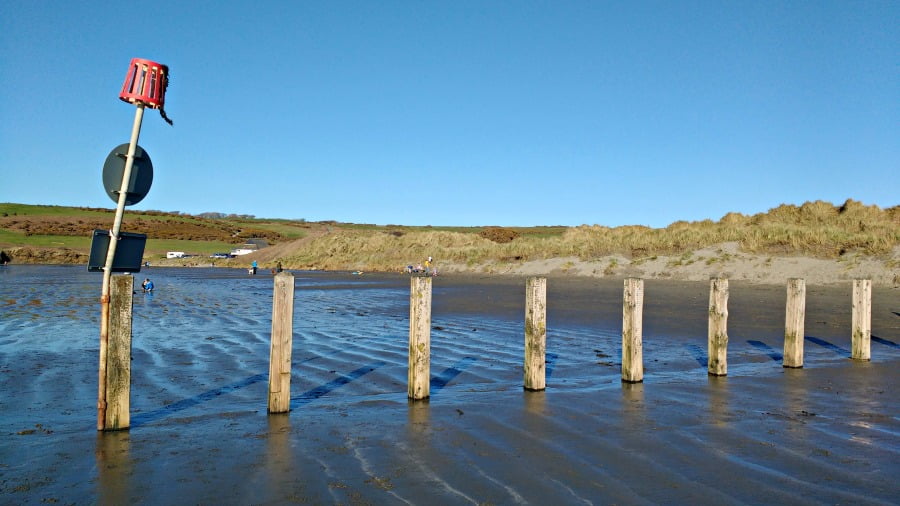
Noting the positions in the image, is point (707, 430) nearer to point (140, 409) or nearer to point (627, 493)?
point (627, 493)

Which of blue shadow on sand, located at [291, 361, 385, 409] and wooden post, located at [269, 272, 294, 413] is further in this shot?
blue shadow on sand, located at [291, 361, 385, 409]

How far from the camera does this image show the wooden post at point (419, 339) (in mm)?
7422

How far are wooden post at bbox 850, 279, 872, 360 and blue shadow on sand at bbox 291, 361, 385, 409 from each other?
727cm

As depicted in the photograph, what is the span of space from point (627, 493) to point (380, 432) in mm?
2450

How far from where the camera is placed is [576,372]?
375 inches

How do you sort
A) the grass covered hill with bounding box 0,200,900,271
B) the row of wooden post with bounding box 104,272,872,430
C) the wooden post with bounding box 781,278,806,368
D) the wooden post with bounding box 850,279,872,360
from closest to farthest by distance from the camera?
the row of wooden post with bounding box 104,272,872,430
the wooden post with bounding box 781,278,806,368
the wooden post with bounding box 850,279,872,360
the grass covered hill with bounding box 0,200,900,271

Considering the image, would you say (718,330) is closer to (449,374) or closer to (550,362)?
(550,362)

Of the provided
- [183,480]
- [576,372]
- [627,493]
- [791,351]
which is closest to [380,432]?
[183,480]

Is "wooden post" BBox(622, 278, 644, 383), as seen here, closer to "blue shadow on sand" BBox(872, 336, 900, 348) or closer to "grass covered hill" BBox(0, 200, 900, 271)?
"blue shadow on sand" BBox(872, 336, 900, 348)

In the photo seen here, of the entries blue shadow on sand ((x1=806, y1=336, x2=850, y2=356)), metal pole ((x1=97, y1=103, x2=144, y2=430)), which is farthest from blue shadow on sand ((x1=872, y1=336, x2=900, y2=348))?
metal pole ((x1=97, y1=103, x2=144, y2=430))

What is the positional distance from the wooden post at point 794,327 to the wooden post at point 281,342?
23.1 ft

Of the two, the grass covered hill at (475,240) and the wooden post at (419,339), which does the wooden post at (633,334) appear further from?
the grass covered hill at (475,240)

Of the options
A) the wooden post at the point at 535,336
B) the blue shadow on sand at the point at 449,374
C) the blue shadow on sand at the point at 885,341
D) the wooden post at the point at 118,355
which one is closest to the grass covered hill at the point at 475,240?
the blue shadow on sand at the point at 885,341

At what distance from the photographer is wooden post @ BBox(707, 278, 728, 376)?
29.4 feet
